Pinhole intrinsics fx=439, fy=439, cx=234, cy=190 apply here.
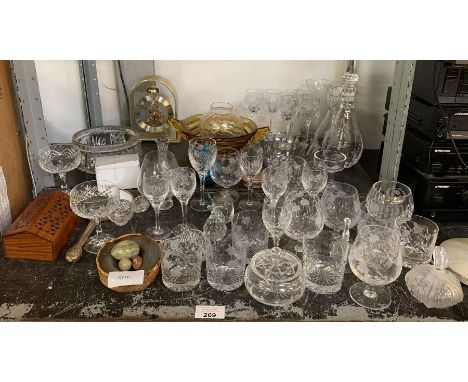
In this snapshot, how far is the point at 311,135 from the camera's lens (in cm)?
162

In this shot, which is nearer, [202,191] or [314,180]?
[314,180]

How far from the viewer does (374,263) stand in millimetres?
910

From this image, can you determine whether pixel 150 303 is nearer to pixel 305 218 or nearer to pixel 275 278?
pixel 275 278

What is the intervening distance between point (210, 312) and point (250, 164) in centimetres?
47

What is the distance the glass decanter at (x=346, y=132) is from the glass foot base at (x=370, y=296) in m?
0.53

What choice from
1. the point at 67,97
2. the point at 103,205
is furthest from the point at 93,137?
the point at 103,205

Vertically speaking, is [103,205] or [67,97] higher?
[67,97]

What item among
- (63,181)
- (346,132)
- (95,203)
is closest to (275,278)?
→ (95,203)

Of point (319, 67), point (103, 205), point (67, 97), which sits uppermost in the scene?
point (319, 67)

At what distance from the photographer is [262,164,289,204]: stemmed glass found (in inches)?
43.0
